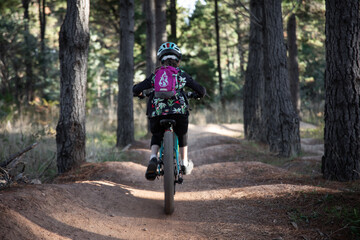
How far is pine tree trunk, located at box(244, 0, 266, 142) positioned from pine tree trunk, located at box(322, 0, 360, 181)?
7138mm

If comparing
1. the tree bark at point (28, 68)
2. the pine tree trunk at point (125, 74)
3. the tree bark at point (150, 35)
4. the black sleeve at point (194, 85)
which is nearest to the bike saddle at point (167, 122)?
the black sleeve at point (194, 85)

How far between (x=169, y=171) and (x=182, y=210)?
31.7 inches

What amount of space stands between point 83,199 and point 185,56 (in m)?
18.3

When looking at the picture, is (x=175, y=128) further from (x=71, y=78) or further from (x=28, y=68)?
(x=28, y=68)

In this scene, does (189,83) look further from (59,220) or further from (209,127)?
(209,127)

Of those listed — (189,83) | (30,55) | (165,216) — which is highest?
(30,55)

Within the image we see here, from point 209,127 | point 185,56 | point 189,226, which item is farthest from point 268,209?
point 185,56

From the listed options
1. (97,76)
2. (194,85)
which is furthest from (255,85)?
(97,76)

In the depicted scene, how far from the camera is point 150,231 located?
432cm

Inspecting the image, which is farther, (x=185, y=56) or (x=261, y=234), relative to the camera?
(x=185, y=56)

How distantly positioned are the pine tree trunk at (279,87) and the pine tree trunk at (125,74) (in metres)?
4.98

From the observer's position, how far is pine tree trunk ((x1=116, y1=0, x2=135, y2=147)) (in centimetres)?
1277

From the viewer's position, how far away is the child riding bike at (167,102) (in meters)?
5.06

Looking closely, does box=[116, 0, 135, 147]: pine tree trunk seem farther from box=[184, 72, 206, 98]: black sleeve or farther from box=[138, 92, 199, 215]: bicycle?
box=[138, 92, 199, 215]: bicycle
